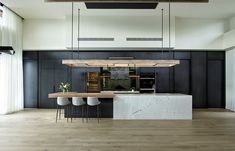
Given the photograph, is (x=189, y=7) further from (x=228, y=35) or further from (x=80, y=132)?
(x=80, y=132)

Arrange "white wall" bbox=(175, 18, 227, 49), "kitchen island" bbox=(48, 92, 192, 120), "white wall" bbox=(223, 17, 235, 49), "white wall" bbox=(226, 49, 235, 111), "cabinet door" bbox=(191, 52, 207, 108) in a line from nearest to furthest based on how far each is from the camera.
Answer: "kitchen island" bbox=(48, 92, 192, 120) → "white wall" bbox=(223, 17, 235, 49) → "white wall" bbox=(226, 49, 235, 111) → "white wall" bbox=(175, 18, 227, 49) → "cabinet door" bbox=(191, 52, 207, 108)

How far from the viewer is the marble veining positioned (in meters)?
8.32

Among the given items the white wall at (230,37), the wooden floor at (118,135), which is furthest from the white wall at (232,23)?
the wooden floor at (118,135)

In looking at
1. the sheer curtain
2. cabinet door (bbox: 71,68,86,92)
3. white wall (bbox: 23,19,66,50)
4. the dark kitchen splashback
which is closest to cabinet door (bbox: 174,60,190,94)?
the dark kitchen splashback

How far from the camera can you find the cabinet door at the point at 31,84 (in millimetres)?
11648

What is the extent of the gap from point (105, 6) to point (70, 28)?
301 centimetres

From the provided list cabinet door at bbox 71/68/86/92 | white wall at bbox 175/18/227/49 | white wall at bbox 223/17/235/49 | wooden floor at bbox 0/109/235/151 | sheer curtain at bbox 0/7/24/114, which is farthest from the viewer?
cabinet door at bbox 71/68/86/92

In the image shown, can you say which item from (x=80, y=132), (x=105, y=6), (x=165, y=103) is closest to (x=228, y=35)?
(x=165, y=103)

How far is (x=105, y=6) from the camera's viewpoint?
784 cm

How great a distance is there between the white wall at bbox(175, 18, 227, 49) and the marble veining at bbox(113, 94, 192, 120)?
3.64m

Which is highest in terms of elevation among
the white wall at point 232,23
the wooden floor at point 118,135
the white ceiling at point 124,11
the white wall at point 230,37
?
the white ceiling at point 124,11

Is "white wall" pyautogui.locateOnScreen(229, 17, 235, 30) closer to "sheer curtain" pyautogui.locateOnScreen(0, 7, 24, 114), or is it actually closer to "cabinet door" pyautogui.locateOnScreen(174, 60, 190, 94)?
"cabinet door" pyautogui.locateOnScreen(174, 60, 190, 94)

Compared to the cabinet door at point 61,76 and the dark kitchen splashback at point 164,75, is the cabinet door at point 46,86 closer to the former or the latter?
the dark kitchen splashback at point 164,75

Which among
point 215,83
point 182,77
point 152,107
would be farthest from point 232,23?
point 152,107
